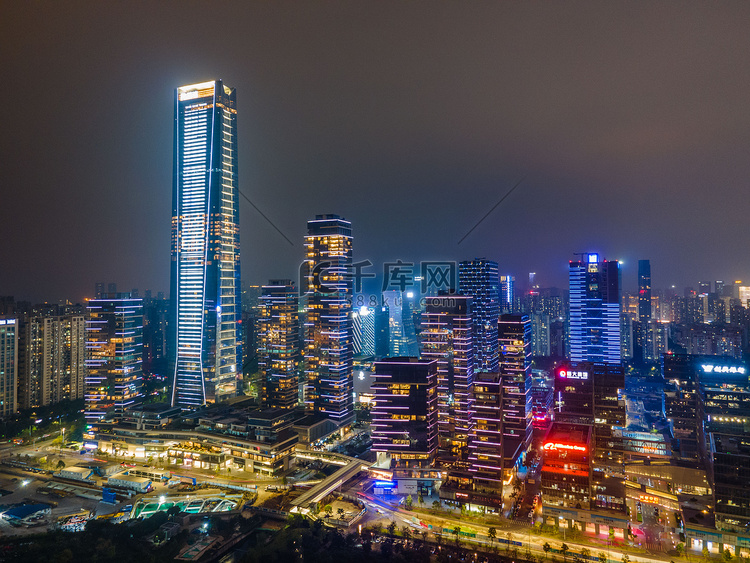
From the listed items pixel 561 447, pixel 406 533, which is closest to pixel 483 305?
pixel 561 447

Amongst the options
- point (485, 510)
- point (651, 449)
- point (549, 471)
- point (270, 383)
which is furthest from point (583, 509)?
point (270, 383)

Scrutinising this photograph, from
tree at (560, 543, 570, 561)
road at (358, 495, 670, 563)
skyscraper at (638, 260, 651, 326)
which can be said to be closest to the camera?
tree at (560, 543, 570, 561)

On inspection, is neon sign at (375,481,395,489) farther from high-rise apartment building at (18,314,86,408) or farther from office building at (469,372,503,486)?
high-rise apartment building at (18,314,86,408)

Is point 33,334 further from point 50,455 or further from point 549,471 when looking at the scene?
point 549,471

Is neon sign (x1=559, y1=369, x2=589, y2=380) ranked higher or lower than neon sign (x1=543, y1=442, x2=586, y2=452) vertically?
higher

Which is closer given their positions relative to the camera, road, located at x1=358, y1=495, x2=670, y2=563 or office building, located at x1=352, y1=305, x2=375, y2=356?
road, located at x1=358, y1=495, x2=670, y2=563

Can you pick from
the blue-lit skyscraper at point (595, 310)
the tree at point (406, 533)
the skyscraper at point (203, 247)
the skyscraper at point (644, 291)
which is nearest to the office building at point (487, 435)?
the tree at point (406, 533)

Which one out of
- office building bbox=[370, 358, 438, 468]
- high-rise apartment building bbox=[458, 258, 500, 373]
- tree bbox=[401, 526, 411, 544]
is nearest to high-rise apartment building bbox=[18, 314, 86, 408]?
office building bbox=[370, 358, 438, 468]
